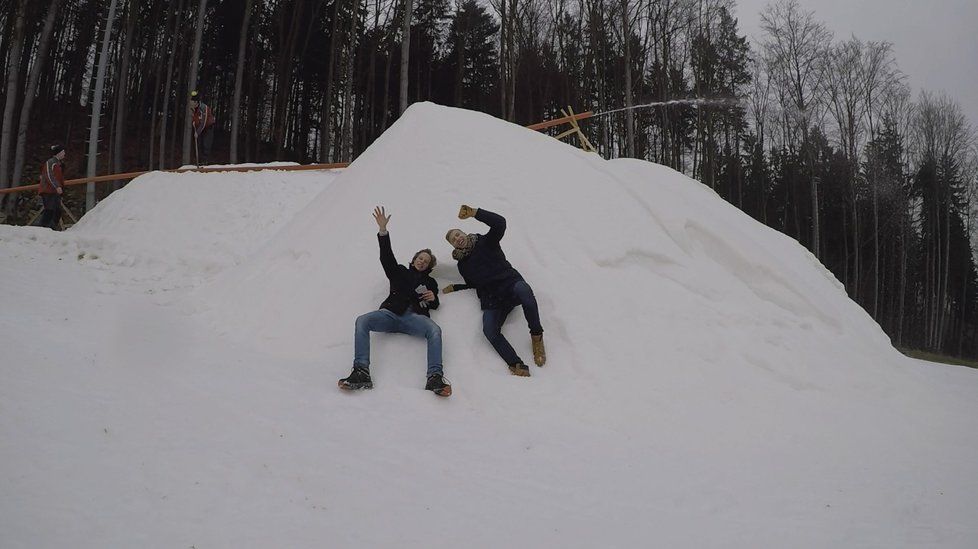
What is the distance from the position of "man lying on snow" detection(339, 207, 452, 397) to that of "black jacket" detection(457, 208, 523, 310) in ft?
1.17

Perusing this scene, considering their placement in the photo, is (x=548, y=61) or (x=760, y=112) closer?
(x=548, y=61)

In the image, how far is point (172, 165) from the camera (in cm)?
1914

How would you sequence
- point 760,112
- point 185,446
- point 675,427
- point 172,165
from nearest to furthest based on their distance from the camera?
point 185,446 < point 675,427 < point 172,165 < point 760,112

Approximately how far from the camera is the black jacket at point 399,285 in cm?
451

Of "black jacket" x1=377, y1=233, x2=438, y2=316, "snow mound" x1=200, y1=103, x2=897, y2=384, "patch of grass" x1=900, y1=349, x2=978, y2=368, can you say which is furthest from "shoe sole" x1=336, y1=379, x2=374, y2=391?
"patch of grass" x1=900, y1=349, x2=978, y2=368

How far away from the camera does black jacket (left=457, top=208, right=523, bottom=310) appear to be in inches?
184

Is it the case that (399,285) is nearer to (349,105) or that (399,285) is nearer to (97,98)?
(97,98)

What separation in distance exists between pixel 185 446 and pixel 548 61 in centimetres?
2288

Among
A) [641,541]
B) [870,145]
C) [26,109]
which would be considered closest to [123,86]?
[26,109]

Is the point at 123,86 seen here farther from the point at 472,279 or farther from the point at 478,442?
the point at 478,442

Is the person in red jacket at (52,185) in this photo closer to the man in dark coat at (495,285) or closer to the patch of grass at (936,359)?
the man in dark coat at (495,285)

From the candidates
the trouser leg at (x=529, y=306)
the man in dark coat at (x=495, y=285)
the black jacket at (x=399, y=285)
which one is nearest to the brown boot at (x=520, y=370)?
the man in dark coat at (x=495, y=285)

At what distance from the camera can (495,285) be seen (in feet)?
15.4

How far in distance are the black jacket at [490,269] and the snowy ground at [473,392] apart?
0.87 ft
